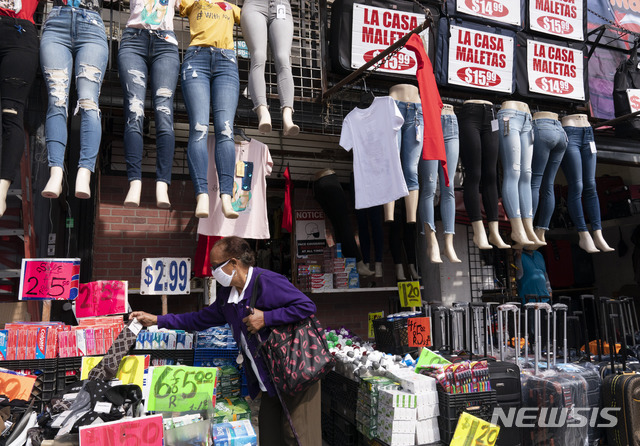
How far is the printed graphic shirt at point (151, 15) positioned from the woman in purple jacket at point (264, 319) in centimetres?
185

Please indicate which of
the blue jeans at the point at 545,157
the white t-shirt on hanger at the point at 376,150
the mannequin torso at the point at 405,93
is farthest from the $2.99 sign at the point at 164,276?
the blue jeans at the point at 545,157

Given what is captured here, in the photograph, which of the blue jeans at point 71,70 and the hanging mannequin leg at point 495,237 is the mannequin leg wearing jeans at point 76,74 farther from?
the hanging mannequin leg at point 495,237

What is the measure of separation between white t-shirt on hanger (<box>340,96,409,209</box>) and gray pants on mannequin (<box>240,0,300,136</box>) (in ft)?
2.61

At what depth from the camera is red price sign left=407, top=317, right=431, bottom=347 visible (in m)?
3.90

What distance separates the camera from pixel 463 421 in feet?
8.61

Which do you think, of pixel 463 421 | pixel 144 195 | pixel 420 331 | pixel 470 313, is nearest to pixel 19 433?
pixel 463 421

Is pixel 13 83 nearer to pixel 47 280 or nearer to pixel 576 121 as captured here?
pixel 47 280

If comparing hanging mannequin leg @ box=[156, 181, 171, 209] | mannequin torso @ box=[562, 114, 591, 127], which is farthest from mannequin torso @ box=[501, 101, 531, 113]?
hanging mannequin leg @ box=[156, 181, 171, 209]

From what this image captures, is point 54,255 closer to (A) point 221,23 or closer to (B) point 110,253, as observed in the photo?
(B) point 110,253

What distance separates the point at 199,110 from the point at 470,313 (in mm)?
2941

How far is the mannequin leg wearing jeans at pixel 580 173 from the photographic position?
16.2 ft

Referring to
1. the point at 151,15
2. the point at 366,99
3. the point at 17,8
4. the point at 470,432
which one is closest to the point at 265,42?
the point at 151,15

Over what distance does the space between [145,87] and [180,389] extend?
2.14 m

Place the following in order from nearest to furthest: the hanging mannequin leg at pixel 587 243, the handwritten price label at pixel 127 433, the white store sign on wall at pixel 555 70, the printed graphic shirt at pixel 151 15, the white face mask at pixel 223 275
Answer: the handwritten price label at pixel 127 433 → the white face mask at pixel 223 275 → the printed graphic shirt at pixel 151 15 → the hanging mannequin leg at pixel 587 243 → the white store sign on wall at pixel 555 70
